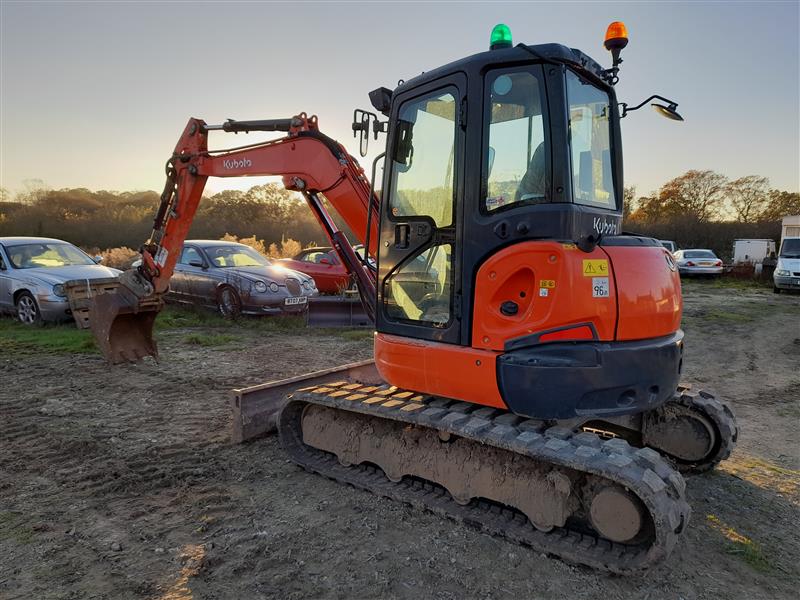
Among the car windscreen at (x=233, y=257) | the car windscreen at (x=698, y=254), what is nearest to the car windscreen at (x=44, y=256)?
the car windscreen at (x=233, y=257)

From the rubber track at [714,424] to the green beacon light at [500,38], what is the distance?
2826mm

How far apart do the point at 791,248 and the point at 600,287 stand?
20.7 metres

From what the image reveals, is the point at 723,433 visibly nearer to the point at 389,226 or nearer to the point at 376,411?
the point at 376,411

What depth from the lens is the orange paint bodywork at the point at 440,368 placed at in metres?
3.23

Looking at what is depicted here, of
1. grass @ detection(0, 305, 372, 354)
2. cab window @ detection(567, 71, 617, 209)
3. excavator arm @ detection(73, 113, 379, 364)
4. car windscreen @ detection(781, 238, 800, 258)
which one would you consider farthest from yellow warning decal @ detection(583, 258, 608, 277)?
car windscreen @ detection(781, 238, 800, 258)

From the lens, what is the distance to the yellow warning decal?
9.80ft

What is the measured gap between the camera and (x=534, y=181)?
3.15 m

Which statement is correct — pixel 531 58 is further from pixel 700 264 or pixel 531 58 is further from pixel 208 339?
pixel 700 264

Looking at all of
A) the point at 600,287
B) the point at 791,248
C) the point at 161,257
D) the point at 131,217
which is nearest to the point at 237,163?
the point at 161,257

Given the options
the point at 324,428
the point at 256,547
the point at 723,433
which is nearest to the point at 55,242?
the point at 324,428

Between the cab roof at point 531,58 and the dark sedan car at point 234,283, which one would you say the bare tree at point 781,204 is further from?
the cab roof at point 531,58

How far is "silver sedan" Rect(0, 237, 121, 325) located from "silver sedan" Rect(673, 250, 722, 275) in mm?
21938

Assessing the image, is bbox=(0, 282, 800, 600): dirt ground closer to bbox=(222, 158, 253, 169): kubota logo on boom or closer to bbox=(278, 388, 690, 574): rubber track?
bbox=(278, 388, 690, 574): rubber track

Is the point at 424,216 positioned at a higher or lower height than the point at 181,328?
higher
